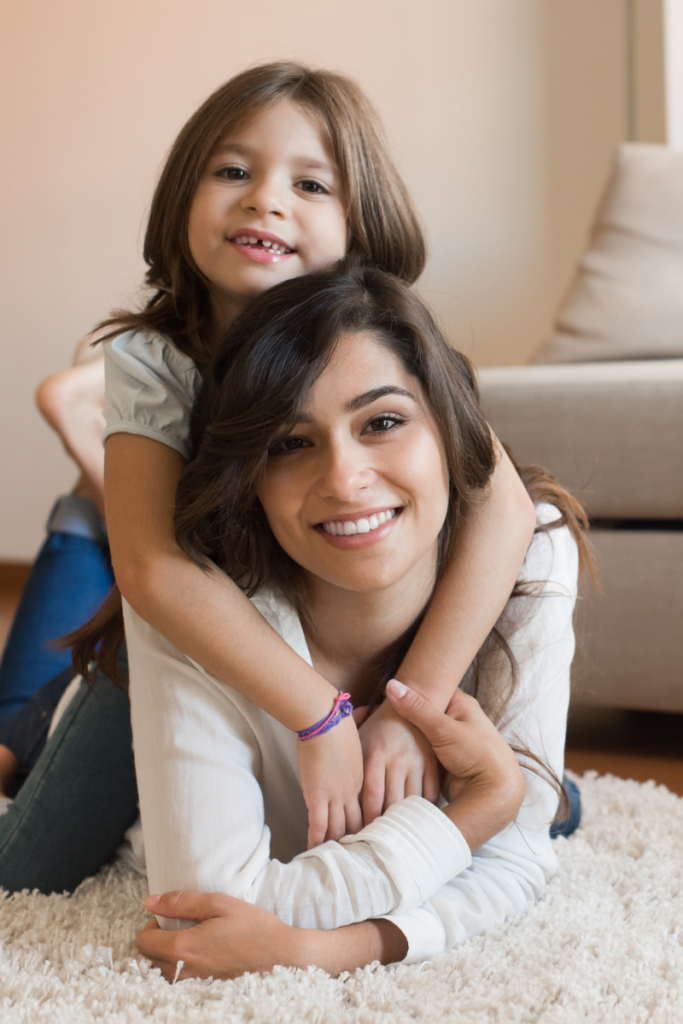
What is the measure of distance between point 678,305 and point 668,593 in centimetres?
63

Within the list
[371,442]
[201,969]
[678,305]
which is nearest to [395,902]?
[201,969]

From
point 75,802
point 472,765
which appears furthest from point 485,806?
point 75,802

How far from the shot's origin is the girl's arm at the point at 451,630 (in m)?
0.87

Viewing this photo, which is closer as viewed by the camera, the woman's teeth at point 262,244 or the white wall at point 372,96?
the woman's teeth at point 262,244

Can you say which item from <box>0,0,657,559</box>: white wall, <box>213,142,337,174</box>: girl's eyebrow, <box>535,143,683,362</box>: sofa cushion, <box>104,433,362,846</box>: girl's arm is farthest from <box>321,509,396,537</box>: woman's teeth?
<box>0,0,657,559</box>: white wall

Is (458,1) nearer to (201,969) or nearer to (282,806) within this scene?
(282,806)

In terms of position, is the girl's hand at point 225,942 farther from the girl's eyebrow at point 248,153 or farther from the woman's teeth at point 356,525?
the girl's eyebrow at point 248,153

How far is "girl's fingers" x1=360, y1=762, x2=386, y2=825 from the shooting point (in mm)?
860

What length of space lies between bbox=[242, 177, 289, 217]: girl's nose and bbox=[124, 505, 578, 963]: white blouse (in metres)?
0.40

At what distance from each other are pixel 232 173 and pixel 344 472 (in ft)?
1.39

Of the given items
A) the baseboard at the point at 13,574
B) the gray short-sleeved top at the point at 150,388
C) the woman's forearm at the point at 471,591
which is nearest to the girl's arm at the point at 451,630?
the woman's forearm at the point at 471,591

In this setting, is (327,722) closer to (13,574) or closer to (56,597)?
(56,597)

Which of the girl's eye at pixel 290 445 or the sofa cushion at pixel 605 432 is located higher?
the girl's eye at pixel 290 445

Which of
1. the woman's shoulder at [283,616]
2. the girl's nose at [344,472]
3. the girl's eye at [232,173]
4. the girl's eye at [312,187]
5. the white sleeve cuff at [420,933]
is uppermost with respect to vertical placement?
A: the girl's eye at [232,173]
